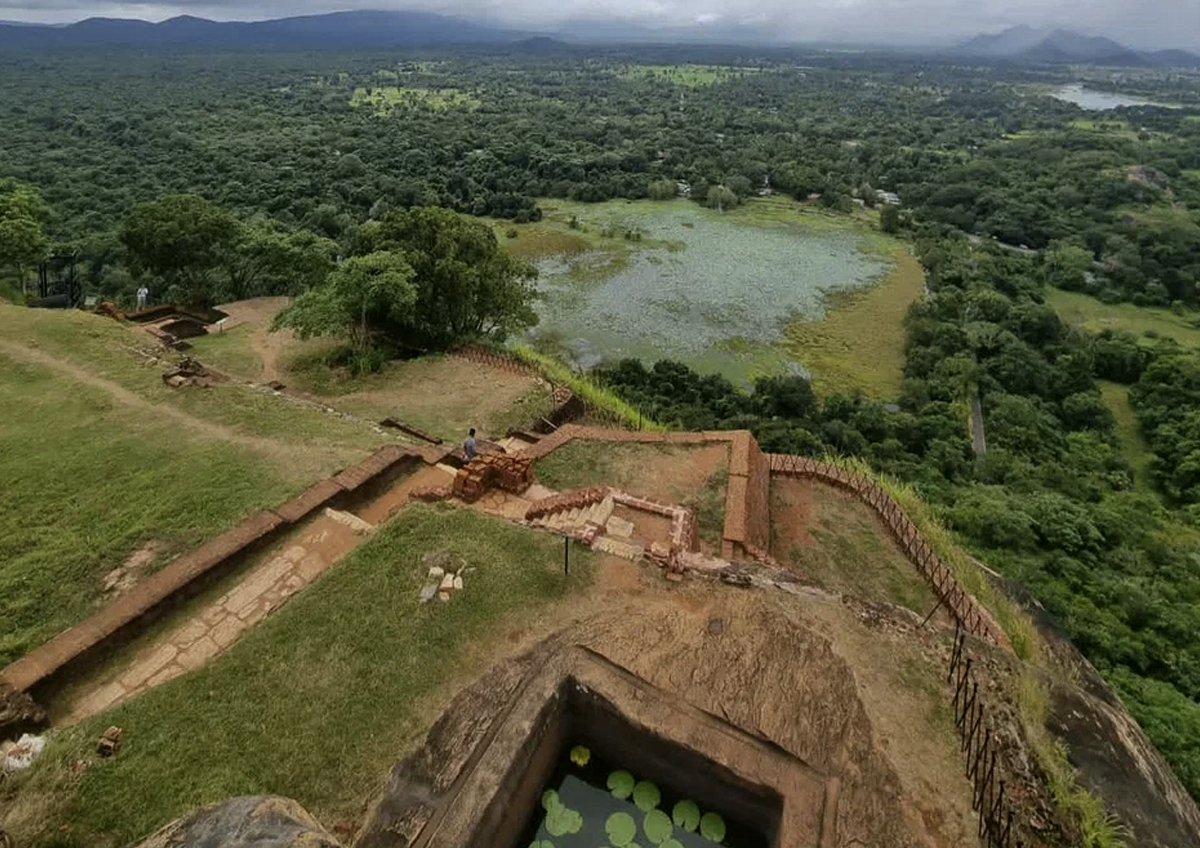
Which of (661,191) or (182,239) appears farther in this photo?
(661,191)

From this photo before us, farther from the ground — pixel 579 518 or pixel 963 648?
pixel 963 648

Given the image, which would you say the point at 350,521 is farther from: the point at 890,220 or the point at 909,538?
the point at 890,220

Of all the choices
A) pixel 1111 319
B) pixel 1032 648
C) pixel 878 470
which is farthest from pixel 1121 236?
pixel 1032 648

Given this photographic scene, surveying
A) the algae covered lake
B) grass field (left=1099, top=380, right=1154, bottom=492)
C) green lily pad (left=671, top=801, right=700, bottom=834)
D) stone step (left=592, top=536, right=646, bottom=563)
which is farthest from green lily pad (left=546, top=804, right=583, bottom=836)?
grass field (left=1099, top=380, right=1154, bottom=492)

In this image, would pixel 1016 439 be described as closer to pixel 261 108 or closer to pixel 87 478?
pixel 87 478

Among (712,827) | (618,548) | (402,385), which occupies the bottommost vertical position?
(402,385)

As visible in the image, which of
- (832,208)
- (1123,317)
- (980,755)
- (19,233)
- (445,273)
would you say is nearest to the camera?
(980,755)

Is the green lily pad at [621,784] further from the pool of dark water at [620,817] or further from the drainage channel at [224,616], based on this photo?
the drainage channel at [224,616]

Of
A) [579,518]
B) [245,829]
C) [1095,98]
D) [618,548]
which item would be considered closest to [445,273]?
Result: [579,518]

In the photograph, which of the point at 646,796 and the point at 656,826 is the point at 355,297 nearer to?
the point at 646,796

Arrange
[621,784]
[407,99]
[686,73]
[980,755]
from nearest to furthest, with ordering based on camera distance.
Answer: [980,755] → [621,784] → [407,99] → [686,73]
